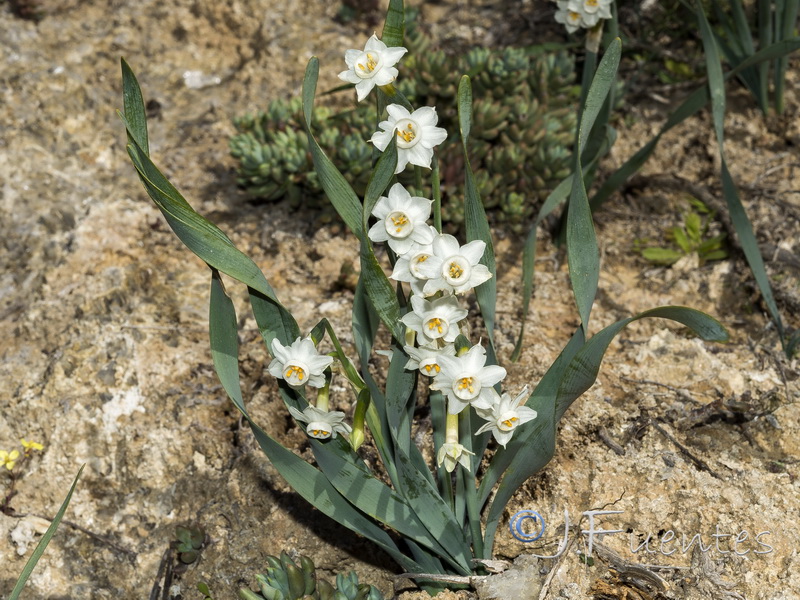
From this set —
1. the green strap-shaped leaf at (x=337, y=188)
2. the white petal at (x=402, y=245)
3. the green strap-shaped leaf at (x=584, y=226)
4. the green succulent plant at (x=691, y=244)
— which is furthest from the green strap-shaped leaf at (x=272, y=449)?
the green succulent plant at (x=691, y=244)

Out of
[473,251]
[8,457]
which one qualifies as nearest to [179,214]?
[473,251]

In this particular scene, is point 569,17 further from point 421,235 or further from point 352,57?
point 421,235

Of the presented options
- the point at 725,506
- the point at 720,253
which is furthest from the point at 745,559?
the point at 720,253

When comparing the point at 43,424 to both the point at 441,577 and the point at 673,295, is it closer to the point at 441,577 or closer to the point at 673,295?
the point at 441,577

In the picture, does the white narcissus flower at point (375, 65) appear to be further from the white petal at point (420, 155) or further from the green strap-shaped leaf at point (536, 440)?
the green strap-shaped leaf at point (536, 440)

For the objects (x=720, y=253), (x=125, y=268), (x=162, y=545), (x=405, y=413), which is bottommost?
(x=162, y=545)

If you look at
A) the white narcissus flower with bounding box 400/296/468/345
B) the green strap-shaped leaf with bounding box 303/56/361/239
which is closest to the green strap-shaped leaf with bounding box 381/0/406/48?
the green strap-shaped leaf with bounding box 303/56/361/239
